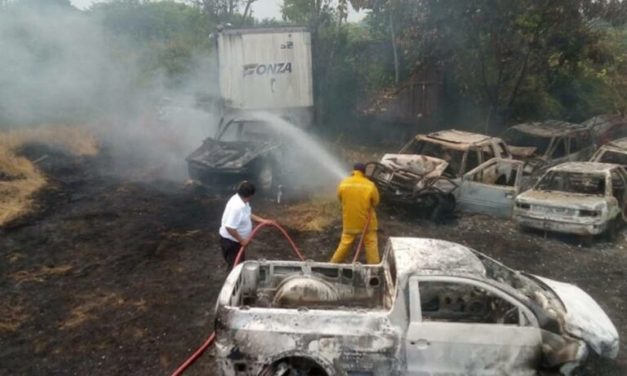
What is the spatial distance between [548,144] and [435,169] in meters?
5.10

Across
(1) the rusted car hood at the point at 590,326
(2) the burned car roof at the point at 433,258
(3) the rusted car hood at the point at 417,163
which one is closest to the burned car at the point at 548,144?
(3) the rusted car hood at the point at 417,163

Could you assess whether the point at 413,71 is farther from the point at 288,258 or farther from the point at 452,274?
Answer: the point at 452,274

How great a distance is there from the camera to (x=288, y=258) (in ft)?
27.0

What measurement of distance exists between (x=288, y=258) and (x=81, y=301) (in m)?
3.08

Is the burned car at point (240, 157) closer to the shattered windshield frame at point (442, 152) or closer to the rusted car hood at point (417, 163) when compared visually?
the rusted car hood at point (417, 163)

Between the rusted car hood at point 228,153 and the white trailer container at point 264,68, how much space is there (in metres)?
1.92

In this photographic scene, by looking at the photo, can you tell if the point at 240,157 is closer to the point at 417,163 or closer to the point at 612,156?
the point at 417,163

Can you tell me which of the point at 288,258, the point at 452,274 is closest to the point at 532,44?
the point at 288,258

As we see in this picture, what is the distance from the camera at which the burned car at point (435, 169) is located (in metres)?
9.93

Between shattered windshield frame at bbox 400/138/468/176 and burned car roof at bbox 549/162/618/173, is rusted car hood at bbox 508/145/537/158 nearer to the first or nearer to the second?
shattered windshield frame at bbox 400/138/468/176

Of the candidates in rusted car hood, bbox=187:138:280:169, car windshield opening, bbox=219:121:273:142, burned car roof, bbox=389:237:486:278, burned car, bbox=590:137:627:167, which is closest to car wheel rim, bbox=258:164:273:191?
rusted car hood, bbox=187:138:280:169

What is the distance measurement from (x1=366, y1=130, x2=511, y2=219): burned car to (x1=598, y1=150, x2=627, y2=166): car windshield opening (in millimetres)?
2167

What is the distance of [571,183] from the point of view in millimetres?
9820

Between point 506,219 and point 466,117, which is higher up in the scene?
point 466,117
